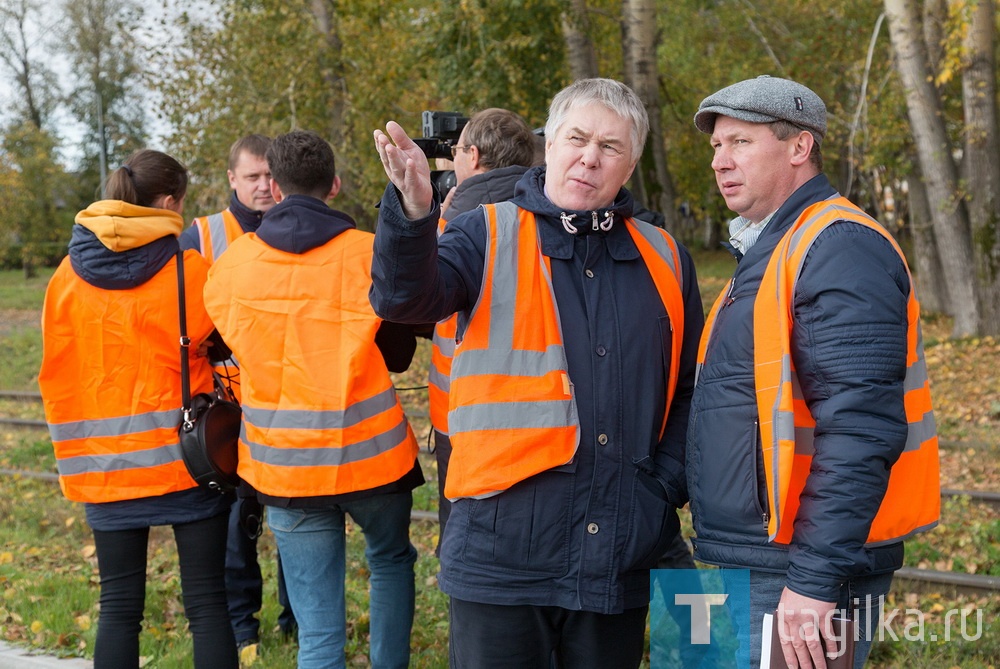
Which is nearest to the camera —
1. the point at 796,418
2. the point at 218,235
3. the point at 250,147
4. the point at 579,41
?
the point at 796,418

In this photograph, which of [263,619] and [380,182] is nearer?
[263,619]

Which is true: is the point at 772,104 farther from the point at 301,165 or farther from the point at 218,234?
the point at 218,234

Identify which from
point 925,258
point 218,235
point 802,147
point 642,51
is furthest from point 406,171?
point 925,258

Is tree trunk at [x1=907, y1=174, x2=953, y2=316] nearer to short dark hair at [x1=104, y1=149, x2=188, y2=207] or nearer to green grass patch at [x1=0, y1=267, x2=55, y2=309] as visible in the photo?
short dark hair at [x1=104, y1=149, x2=188, y2=207]

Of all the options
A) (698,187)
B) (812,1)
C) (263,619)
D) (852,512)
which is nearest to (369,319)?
(852,512)

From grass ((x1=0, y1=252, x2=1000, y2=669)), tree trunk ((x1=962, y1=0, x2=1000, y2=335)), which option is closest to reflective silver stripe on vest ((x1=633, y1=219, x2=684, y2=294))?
grass ((x1=0, y1=252, x2=1000, y2=669))

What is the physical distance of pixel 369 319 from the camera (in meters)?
3.60

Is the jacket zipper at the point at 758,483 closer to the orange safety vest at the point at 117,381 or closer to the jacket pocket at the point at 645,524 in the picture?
the jacket pocket at the point at 645,524

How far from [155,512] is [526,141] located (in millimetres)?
1975

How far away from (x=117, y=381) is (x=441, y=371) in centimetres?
123

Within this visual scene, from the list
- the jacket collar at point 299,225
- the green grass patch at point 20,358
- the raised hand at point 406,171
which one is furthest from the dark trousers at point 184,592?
the green grass patch at point 20,358

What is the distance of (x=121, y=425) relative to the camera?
3863 millimetres

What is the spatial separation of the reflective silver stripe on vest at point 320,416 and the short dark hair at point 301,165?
0.77m

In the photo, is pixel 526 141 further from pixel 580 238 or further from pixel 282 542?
pixel 282 542
